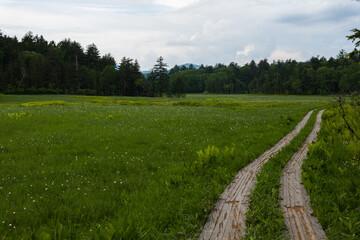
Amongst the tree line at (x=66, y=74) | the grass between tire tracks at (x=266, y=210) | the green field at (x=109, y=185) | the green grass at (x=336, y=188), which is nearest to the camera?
the grass between tire tracks at (x=266, y=210)

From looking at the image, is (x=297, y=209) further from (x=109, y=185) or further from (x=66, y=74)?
(x=66, y=74)

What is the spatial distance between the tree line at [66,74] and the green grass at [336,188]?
100 m

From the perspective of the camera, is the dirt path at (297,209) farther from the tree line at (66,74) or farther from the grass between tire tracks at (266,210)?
the tree line at (66,74)

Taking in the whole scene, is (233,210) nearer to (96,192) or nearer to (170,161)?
(96,192)

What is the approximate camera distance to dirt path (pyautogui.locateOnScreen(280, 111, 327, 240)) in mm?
3332

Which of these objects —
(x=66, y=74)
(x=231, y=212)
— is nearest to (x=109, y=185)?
(x=231, y=212)

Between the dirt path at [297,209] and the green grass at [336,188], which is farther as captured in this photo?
the green grass at [336,188]

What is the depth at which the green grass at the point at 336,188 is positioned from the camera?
3.46m

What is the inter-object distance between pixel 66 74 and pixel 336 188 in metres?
104

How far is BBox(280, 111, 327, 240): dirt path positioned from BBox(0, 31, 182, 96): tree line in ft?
329

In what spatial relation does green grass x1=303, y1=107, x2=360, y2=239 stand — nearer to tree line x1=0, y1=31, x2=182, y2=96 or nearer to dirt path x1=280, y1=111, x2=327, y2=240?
dirt path x1=280, y1=111, x2=327, y2=240

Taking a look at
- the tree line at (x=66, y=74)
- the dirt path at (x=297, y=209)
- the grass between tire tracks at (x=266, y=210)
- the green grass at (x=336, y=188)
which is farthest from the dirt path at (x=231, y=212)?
the tree line at (x=66, y=74)

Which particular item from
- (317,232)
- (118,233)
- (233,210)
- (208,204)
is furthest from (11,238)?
(317,232)

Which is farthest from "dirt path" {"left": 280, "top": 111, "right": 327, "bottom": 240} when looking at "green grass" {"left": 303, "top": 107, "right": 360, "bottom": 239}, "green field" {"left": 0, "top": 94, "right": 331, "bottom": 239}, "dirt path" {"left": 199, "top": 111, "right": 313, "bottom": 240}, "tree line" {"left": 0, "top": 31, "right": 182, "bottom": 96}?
"tree line" {"left": 0, "top": 31, "right": 182, "bottom": 96}
